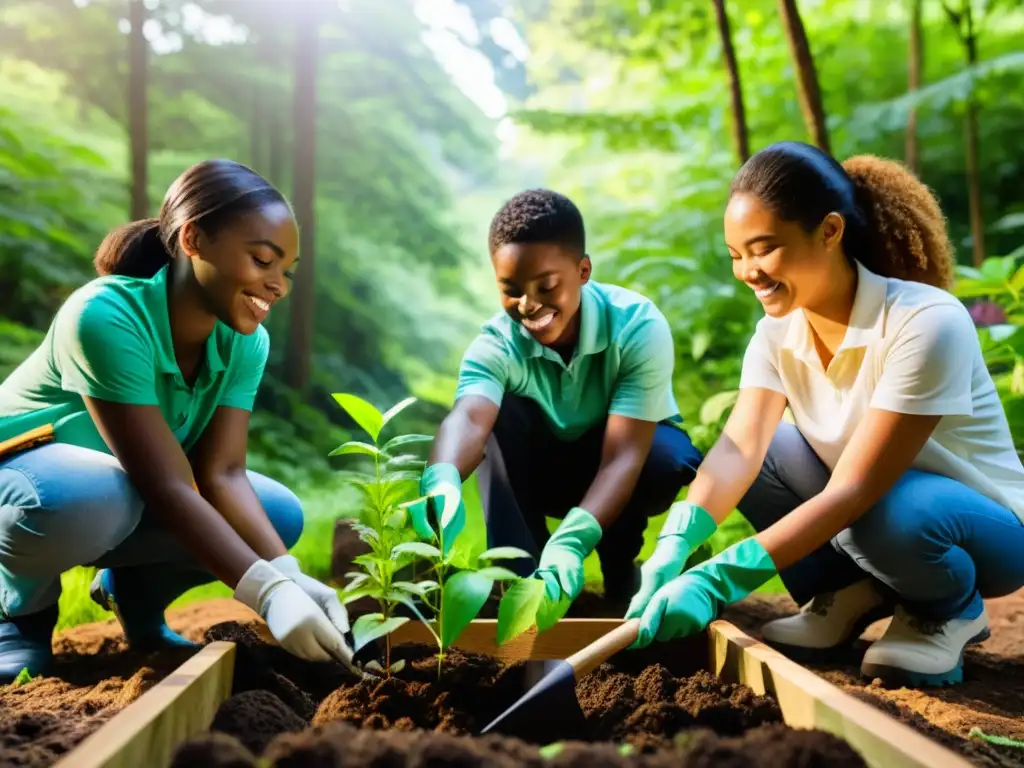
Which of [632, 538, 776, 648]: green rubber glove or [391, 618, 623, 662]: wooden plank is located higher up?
[632, 538, 776, 648]: green rubber glove

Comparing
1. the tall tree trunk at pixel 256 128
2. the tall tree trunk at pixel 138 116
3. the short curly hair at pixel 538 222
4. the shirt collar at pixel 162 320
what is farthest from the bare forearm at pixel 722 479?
the tall tree trunk at pixel 256 128

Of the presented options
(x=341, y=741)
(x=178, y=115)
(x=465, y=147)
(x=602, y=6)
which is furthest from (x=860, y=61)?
(x=341, y=741)

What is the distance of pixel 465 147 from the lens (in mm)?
9359

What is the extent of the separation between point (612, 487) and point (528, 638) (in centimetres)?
42

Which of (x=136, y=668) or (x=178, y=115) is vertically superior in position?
(x=178, y=115)

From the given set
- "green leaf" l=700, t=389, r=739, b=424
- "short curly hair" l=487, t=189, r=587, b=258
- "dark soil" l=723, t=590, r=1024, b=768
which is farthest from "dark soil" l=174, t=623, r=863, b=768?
"green leaf" l=700, t=389, r=739, b=424

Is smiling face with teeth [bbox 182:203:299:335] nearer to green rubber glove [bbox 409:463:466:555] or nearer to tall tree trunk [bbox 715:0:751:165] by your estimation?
green rubber glove [bbox 409:463:466:555]

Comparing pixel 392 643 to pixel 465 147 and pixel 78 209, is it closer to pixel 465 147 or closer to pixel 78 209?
pixel 78 209

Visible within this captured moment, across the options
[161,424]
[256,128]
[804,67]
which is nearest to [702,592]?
[161,424]

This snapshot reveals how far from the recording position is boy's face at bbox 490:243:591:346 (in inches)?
76.7

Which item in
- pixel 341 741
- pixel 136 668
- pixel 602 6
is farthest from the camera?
pixel 602 6

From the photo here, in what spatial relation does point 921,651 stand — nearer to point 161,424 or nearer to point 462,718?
point 462,718

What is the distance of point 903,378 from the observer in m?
1.76

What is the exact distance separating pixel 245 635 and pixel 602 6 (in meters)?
6.47
